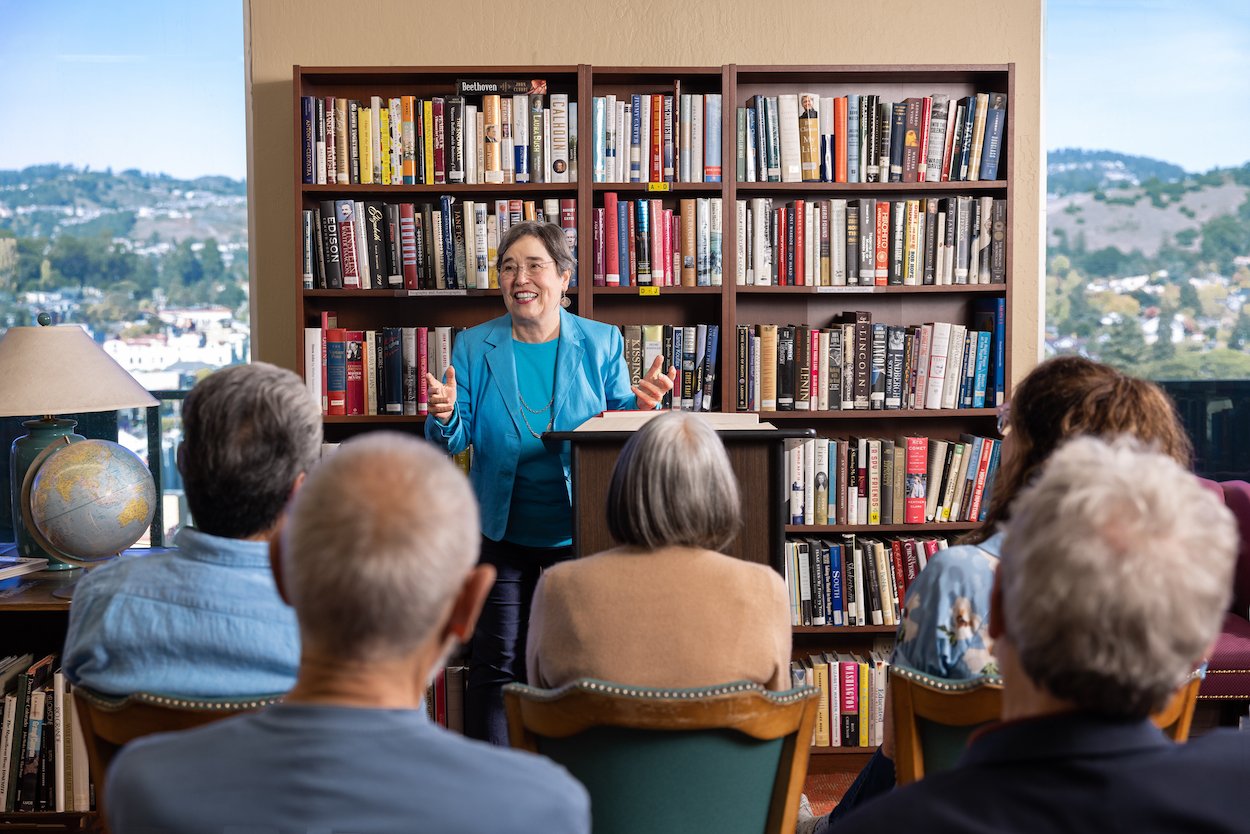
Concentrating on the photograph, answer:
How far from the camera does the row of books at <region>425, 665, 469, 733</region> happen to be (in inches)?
142

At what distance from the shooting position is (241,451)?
161 cm

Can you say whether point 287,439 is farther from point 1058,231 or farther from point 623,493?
point 1058,231

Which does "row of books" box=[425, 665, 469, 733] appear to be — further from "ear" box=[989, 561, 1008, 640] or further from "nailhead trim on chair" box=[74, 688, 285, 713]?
"ear" box=[989, 561, 1008, 640]

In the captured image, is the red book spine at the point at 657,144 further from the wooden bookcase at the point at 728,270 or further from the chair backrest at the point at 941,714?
the chair backrest at the point at 941,714

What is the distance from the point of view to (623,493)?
1.78 metres

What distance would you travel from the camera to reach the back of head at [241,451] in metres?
1.60

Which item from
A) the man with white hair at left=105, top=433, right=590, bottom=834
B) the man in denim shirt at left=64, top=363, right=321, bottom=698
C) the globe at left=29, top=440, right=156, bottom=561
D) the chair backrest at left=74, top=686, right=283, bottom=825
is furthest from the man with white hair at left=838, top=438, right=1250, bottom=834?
the globe at left=29, top=440, right=156, bottom=561

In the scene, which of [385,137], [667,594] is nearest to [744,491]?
[667,594]

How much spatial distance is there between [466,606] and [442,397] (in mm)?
1885

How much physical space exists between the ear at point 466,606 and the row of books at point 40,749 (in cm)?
233

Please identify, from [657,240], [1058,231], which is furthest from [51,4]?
[1058,231]

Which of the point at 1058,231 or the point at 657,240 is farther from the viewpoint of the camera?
the point at 1058,231

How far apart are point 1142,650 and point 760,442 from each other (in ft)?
5.13

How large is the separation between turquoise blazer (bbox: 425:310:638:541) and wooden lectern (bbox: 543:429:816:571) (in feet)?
1.72
